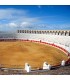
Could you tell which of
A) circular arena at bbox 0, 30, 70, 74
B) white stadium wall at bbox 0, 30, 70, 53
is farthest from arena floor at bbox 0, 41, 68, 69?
white stadium wall at bbox 0, 30, 70, 53

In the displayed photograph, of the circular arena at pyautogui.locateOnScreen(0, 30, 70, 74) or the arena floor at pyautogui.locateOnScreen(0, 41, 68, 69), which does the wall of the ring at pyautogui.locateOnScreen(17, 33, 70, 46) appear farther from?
the arena floor at pyautogui.locateOnScreen(0, 41, 68, 69)

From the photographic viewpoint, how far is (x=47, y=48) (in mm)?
6449

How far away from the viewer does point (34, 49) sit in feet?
21.0

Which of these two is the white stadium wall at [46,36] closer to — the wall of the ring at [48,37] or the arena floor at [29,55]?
the wall of the ring at [48,37]

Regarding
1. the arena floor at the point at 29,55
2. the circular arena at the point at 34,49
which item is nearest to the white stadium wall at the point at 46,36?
the circular arena at the point at 34,49

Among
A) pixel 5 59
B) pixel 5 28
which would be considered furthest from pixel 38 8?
pixel 5 59

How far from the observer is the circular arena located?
19.9ft

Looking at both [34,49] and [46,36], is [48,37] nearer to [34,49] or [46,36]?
[46,36]

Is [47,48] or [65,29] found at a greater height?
[65,29]

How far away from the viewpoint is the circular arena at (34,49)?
19.9 feet

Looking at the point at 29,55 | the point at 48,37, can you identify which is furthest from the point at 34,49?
the point at 48,37

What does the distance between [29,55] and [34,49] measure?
9.1 inches
